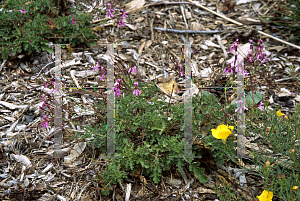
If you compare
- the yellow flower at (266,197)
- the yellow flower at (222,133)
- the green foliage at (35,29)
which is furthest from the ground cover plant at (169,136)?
the green foliage at (35,29)

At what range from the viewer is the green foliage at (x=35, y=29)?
3.11m

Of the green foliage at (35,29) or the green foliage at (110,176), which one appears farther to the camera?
the green foliage at (35,29)

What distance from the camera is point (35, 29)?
3154 mm

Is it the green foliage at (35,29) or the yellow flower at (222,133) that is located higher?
the green foliage at (35,29)

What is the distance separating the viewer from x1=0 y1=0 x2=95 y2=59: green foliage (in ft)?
10.2

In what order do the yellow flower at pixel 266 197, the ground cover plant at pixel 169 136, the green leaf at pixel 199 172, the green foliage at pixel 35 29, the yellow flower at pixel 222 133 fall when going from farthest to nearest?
the green foliage at pixel 35 29
the green leaf at pixel 199 172
the ground cover plant at pixel 169 136
the yellow flower at pixel 222 133
the yellow flower at pixel 266 197

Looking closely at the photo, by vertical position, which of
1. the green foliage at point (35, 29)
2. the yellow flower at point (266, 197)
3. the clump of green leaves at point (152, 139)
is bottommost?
the yellow flower at point (266, 197)

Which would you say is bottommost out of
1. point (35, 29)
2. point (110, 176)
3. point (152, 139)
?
point (110, 176)

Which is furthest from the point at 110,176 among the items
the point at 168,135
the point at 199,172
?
the point at 199,172

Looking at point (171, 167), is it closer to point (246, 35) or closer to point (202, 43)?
point (202, 43)

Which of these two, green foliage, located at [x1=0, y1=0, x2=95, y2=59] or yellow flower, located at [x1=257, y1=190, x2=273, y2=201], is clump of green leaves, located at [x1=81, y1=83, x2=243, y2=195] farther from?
green foliage, located at [x1=0, y1=0, x2=95, y2=59]

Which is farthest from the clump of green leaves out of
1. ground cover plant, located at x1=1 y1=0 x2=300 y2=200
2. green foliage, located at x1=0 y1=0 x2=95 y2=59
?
green foliage, located at x1=0 y1=0 x2=95 y2=59

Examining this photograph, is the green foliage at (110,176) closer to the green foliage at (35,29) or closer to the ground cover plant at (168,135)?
the ground cover plant at (168,135)

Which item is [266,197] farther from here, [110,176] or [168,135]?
[110,176]
